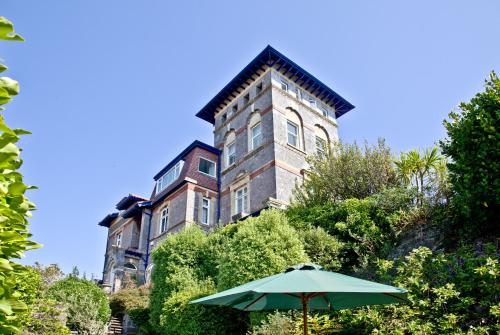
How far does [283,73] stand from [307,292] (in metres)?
21.0

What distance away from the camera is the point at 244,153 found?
78.5 feet

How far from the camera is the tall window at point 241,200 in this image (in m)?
22.6

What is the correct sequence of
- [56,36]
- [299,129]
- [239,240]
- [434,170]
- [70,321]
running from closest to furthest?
[56,36] → [239,240] → [434,170] → [70,321] → [299,129]

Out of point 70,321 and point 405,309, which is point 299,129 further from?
point 405,309

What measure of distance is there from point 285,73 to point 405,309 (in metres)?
19.7

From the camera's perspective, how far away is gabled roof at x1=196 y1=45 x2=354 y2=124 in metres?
23.9

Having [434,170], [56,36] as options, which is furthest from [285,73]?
[56,36]

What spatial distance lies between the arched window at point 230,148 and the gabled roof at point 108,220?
15.1 meters

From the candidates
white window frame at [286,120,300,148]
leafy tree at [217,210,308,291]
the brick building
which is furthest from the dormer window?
leafy tree at [217,210,308,291]

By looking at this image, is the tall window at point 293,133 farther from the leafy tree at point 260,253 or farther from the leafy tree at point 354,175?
the leafy tree at point 260,253

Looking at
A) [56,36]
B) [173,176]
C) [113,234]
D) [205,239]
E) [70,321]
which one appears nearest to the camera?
[56,36]

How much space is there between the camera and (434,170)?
12.3m

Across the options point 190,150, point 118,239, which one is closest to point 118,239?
point 118,239

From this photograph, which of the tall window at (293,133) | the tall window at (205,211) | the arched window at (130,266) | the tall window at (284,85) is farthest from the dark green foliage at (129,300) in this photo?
the tall window at (284,85)
